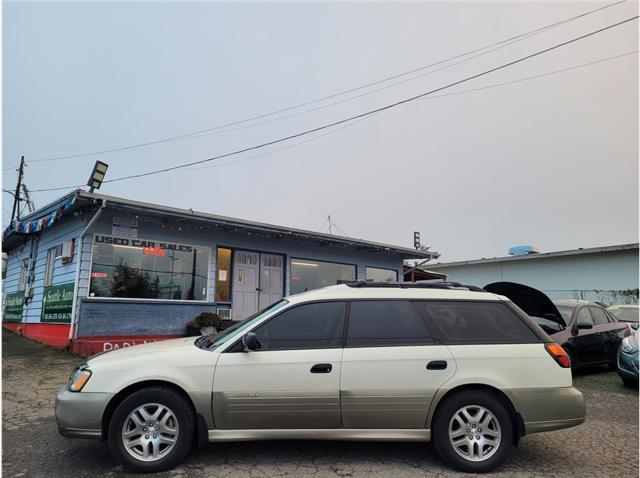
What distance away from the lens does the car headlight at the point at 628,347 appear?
734 cm

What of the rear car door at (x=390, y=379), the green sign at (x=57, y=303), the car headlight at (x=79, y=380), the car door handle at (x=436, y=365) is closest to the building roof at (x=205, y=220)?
the green sign at (x=57, y=303)

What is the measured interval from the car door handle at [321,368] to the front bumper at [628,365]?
248 inches

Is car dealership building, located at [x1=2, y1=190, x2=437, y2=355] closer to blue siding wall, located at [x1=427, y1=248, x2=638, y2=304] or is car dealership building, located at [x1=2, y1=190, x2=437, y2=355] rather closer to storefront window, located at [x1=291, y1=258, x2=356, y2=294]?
storefront window, located at [x1=291, y1=258, x2=356, y2=294]

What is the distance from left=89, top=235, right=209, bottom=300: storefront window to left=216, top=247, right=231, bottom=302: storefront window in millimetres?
371

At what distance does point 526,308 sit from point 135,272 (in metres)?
8.66

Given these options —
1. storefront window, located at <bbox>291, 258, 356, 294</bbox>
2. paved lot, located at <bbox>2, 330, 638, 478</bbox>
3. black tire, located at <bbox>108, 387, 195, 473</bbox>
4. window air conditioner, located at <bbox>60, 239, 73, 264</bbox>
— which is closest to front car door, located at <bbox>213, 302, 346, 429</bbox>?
black tire, located at <bbox>108, 387, 195, 473</bbox>

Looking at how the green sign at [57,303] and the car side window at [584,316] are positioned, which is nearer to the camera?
the car side window at [584,316]

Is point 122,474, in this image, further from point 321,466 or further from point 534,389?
point 534,389

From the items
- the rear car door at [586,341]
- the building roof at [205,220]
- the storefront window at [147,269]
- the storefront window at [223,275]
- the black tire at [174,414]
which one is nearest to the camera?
the black tire at [174,414]

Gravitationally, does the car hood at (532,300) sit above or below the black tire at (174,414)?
above

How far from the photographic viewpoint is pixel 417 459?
156 inches

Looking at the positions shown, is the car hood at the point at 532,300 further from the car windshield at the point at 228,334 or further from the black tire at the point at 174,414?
the black tire at the point at 174,414

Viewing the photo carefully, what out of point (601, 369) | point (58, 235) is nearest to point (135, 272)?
point (58, 235)

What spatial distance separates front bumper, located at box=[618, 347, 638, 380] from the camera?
23.6 ft
